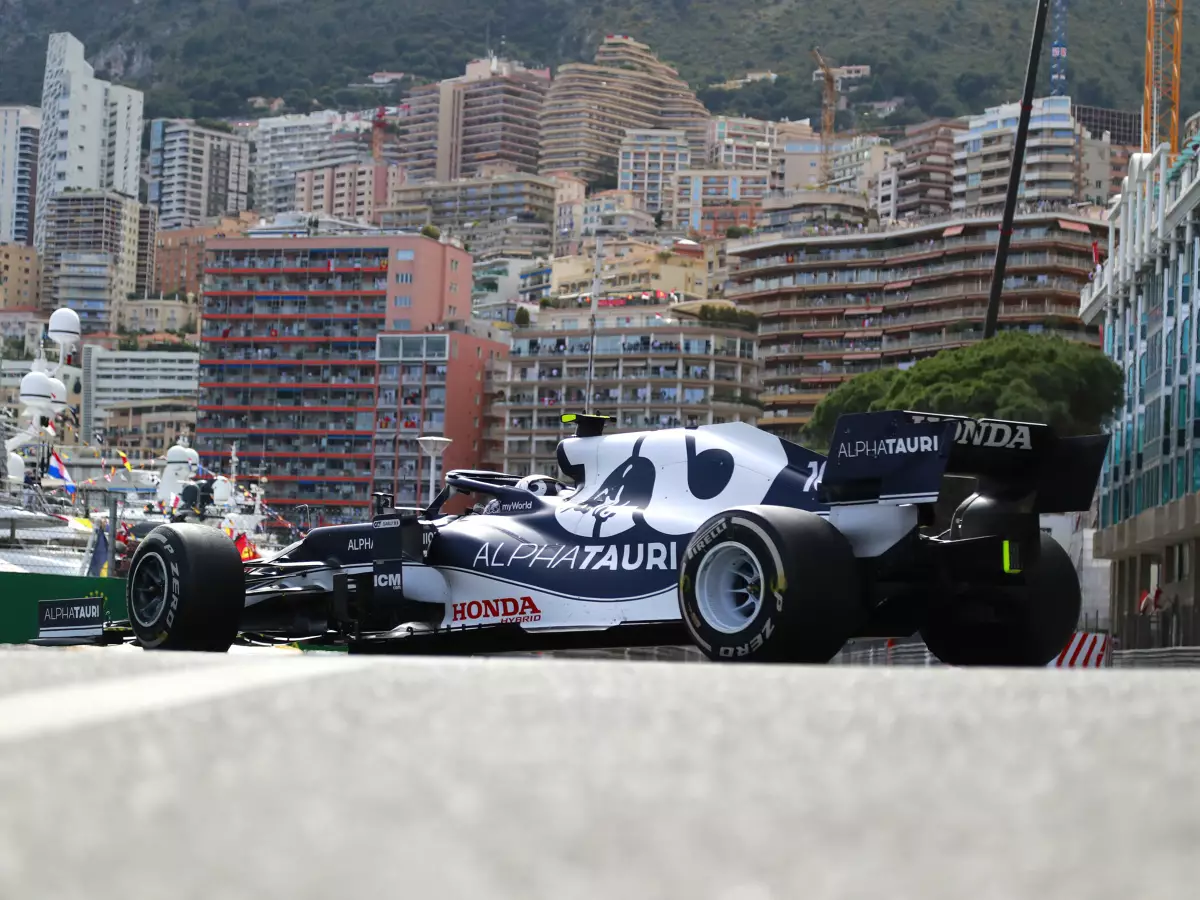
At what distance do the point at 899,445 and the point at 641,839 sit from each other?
7268mm

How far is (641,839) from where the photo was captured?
1.43 metres

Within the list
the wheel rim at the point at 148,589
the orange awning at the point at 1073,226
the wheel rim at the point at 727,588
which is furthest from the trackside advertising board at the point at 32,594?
the orange awning at the point at 1073,226

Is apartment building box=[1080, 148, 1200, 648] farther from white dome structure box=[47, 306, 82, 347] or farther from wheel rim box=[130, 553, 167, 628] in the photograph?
wheel rim box=[130, 553, 167, 628]

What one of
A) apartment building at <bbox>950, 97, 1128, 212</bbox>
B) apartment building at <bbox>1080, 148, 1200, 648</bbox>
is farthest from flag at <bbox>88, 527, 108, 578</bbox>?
apartment building at <bbox>950, 97, 1128, 212</bbox>

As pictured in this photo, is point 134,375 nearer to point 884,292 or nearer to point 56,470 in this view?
point 884,292

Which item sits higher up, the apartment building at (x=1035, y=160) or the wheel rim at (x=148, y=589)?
the apartment building at (x=1035, y=160)

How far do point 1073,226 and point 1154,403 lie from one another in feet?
218

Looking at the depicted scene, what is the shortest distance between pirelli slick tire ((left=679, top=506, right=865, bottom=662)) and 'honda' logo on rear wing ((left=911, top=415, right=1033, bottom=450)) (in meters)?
0.86

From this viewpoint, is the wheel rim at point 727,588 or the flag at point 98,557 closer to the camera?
the wheel rim at point 727,588

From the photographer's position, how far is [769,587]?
795 centimetres

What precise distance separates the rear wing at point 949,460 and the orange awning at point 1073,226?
107 metres

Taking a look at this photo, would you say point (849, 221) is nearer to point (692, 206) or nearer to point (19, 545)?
point (692, 206)

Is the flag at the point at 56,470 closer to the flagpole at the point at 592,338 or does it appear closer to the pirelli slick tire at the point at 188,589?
the flagpole at the point at 592,338

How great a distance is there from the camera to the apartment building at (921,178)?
555 feet
